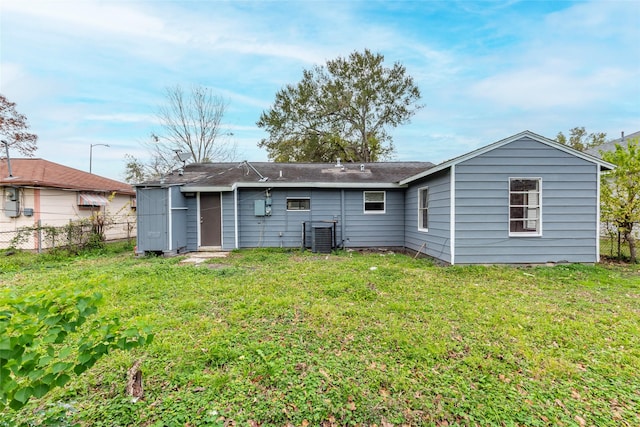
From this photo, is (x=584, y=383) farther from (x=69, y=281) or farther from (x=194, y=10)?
(x=194, y=10)

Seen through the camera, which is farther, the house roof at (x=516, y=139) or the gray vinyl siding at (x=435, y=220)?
the gray vinyl siding at (x=435, y=220)

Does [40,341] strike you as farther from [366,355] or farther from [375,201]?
[375,201]

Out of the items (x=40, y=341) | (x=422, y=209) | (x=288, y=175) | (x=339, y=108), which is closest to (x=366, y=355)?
(x=40, y=341)

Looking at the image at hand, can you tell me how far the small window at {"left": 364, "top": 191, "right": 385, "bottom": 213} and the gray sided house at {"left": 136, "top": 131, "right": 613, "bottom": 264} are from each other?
34 millimetres

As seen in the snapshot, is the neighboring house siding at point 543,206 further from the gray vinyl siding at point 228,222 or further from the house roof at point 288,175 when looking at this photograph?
the gray vinyl siding at point 228,222

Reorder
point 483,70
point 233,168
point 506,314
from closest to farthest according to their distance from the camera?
1. point 506,314
2. point 233,168
3. point 483,70

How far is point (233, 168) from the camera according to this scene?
435 inches

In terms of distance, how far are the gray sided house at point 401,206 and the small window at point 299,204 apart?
0.11ft

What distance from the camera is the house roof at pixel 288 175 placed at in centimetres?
926

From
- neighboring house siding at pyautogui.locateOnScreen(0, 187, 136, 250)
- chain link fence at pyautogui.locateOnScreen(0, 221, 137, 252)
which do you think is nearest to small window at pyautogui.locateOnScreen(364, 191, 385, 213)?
neighboring house siding at pyautogui.locateOnScreen(0, 187, 136, 250)

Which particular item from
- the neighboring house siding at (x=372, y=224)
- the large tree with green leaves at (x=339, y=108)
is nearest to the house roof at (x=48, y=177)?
the large tree with green leaves at (x=339, y=108)

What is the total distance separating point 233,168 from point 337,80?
13.1 metres

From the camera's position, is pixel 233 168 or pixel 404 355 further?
pixel 233 168

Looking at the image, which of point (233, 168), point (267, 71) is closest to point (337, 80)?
point (267, 71)
